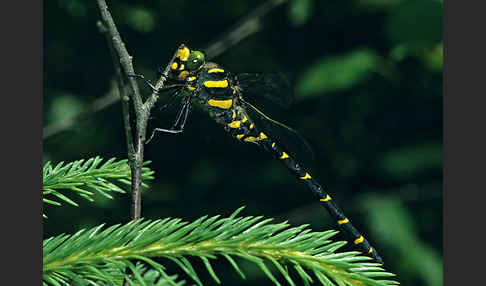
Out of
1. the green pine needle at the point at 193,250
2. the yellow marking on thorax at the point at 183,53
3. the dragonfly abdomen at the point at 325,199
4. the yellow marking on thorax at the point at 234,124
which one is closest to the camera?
the green pine needle at the point at 193,250

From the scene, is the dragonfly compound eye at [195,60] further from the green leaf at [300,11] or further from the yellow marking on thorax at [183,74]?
the green leaf at [300,11]

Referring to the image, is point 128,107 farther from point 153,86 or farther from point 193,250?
point 193,250

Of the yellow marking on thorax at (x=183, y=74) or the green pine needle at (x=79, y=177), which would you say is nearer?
the green pine needle at (x=79, y=177)

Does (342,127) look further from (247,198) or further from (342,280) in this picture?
(342,280)

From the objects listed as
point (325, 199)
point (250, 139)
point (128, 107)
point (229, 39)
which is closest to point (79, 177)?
point (128, 107)

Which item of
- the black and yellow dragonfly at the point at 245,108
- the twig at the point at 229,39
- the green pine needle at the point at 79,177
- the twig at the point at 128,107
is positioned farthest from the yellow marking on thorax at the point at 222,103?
the twig at the point at 229,39

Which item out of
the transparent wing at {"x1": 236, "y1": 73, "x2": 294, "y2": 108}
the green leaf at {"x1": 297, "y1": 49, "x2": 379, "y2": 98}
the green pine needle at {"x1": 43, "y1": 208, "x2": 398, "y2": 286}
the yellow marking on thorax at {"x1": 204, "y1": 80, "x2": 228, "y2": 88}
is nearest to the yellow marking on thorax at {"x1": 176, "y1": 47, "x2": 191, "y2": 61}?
the yellow marking on thorax at {"x1": 204, "y1": 80, "x2": 228, "y2": 88}

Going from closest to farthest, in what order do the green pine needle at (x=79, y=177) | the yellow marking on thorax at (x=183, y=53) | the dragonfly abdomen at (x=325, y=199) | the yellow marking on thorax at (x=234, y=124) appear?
the green pine needle at (x=79, y=177), the yellow marking on thorax at (x=183, y=53), the dragonfly abdomen at (x=325, y=199), the yellow marking on thorax at (x=234, y=124)
